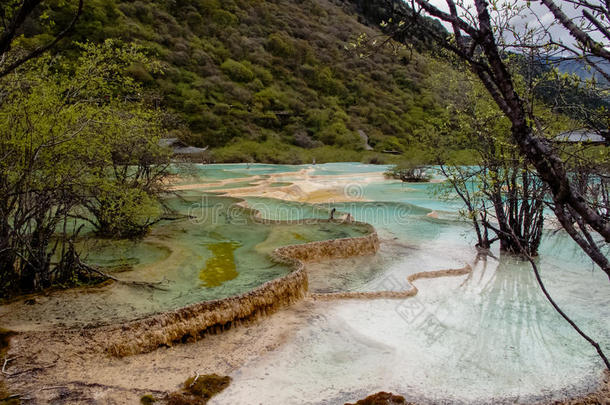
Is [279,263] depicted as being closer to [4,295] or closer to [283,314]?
[283,314]

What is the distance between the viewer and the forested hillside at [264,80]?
34.5 m

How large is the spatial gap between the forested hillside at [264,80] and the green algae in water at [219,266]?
1992 cm

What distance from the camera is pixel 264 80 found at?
44.1 metres

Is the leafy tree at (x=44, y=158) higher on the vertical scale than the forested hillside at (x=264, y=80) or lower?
lower

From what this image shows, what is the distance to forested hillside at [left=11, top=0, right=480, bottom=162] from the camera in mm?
34531

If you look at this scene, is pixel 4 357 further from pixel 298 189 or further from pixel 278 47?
pixel 278 47

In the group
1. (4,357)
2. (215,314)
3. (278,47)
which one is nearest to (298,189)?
(215,314)

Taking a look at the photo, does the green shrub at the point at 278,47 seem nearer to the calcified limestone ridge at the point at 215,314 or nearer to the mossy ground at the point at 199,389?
the calcified limestone ridge at the point at 215,314

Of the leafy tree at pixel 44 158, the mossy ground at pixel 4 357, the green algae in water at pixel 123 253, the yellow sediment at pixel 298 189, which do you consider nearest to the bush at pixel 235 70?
the yellow sediment at pixel 298 189

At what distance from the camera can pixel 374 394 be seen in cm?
502

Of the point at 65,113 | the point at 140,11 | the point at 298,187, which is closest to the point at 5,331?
the point at 65,113

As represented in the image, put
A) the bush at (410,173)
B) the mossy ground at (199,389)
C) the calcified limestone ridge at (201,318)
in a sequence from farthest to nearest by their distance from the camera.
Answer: the bush at (410,173)
the calcified limestone ridge at (201,318)
the mossy ground at (199,389)

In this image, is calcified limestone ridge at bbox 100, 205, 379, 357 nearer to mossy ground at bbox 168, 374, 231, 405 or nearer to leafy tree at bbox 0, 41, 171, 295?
mossy ground at bbox 168, 374, 231, 405

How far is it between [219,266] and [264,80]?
125ft
